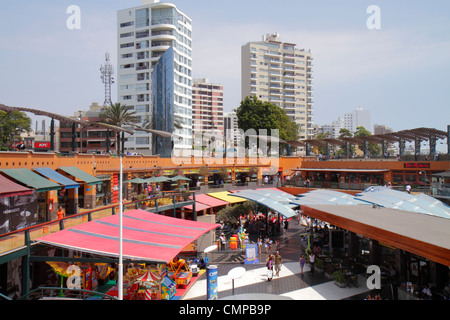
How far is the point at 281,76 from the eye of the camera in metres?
102

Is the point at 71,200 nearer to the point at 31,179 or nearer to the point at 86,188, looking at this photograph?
the point at 86,188

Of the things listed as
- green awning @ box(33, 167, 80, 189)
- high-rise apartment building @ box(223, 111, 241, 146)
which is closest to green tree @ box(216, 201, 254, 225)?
green awning @ box(33, 167, 80, 189)

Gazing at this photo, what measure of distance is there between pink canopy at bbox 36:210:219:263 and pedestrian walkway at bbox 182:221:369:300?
2.71 metres

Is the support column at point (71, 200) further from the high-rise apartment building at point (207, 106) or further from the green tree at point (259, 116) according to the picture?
the high-rise apartment building at point (207, 106)

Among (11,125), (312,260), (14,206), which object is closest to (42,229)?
(14,206)

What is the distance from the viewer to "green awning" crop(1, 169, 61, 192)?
16406mm

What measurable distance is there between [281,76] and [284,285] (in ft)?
306

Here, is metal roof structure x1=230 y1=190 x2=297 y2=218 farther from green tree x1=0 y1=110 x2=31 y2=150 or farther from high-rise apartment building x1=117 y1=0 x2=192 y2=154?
green tree x1=0 y1=110 x2=31 y2=150

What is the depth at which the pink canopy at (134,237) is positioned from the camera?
1087 centimetres

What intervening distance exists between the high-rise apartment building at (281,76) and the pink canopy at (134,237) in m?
85.5

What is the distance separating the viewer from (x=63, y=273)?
12828mm

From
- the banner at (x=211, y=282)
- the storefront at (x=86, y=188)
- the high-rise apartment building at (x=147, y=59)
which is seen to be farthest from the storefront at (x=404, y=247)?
the high-rise apartment building at (x=147, y=59)
